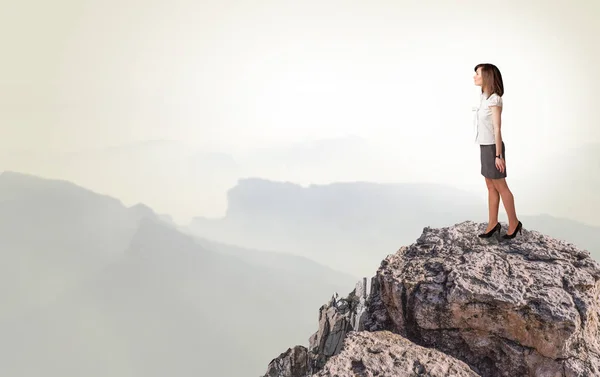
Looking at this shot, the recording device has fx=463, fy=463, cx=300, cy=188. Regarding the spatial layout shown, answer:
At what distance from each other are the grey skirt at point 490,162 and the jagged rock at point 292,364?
112 inches

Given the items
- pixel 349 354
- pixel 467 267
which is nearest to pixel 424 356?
pixel 349 354

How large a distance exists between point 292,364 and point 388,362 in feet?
7.65

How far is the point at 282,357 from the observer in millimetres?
5477

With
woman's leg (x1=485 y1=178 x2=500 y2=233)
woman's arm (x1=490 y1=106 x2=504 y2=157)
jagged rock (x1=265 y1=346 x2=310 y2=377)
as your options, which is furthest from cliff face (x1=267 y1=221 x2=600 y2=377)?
woman's arm (x1=490 y1=106 x2=504 y2=157)

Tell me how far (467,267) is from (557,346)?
36.6 inches

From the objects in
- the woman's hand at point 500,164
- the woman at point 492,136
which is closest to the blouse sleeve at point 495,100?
the woman at point 492,136

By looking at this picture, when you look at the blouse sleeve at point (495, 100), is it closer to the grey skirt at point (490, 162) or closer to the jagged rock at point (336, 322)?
the grey skirt at point (490, 162)

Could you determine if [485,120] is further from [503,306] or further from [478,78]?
[503,306]

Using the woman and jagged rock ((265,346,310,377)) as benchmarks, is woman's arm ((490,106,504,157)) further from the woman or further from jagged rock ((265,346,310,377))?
jagged rock ((265,346,310,377))

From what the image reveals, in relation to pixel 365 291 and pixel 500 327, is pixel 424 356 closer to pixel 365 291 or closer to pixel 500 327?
pixel 500 327

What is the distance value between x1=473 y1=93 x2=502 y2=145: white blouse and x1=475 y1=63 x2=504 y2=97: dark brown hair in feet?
0.19

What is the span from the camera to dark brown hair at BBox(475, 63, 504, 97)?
4.52 m

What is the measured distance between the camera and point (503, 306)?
3887 mm

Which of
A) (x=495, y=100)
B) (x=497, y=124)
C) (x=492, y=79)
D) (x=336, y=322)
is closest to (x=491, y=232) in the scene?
(x=497, y=124)
